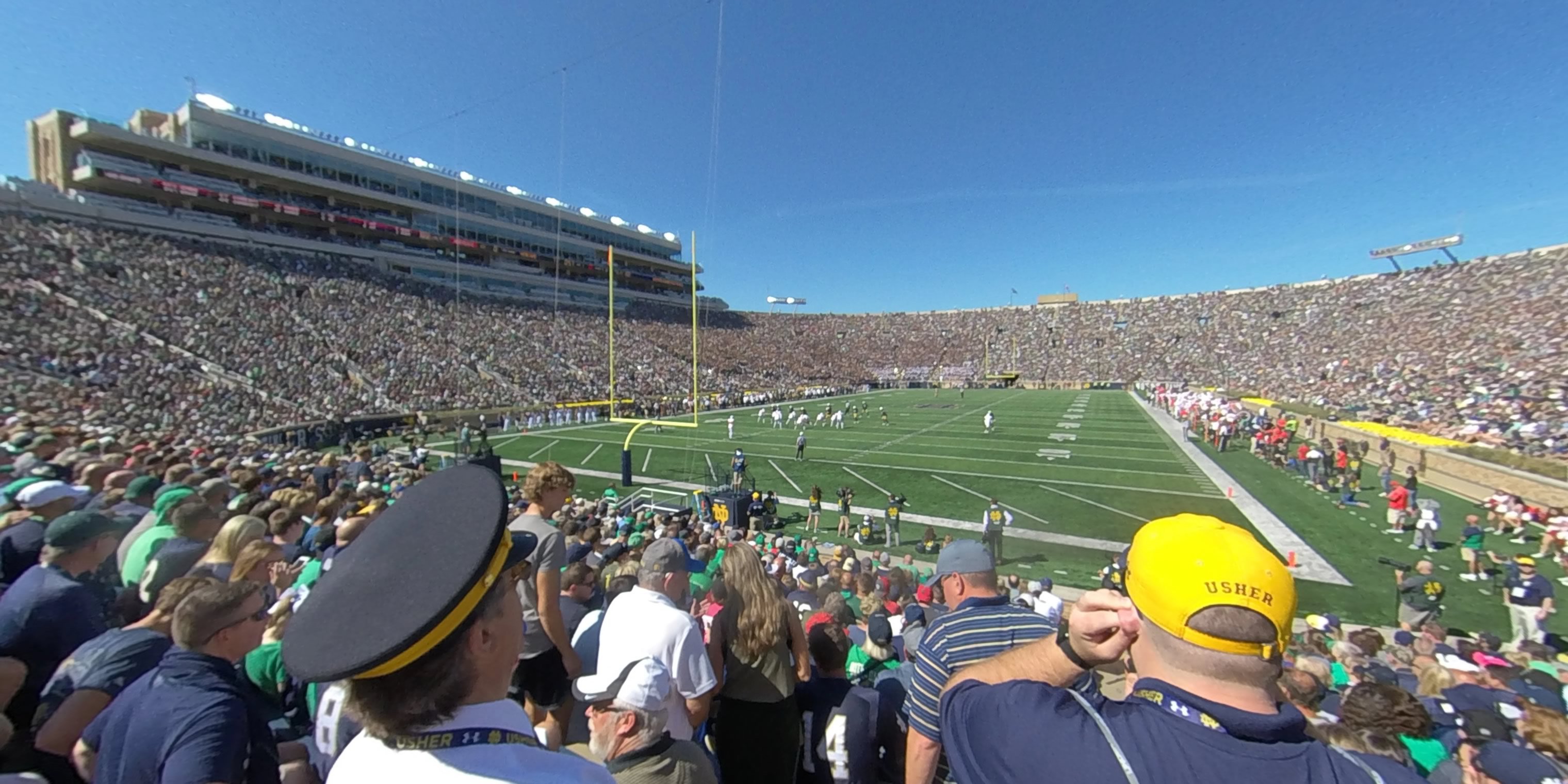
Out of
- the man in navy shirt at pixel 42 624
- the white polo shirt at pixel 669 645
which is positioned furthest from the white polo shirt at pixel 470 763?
the man in navy shirt at pixel 42 624

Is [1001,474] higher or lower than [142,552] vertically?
lower

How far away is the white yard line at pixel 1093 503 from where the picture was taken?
15.2m

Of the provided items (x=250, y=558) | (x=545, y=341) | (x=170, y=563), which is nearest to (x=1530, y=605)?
(x=250, y=558)

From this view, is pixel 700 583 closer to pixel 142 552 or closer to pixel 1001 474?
pixel 142 552

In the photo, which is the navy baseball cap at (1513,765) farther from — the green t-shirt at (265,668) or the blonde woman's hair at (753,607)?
the green t-shirt at (265,668)

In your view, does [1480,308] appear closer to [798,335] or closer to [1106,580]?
[1106,580]

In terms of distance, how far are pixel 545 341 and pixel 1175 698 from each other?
4799cm

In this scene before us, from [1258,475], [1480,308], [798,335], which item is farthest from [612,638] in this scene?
[798,335]

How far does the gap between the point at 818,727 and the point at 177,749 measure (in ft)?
8.44

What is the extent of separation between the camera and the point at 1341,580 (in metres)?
10.9

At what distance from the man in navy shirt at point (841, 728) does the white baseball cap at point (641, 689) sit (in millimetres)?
1233

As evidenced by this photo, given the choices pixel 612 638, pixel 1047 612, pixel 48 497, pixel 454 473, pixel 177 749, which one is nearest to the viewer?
pixel 454 473

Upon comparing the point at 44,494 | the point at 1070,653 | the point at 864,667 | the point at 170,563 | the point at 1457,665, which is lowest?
the point at 1457,665

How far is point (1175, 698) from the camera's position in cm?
141
